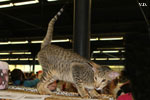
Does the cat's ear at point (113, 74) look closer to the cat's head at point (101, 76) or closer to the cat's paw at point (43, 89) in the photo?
the cat's head at point (101, 76)

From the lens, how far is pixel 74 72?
113 centimetres

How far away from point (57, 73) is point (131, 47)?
2.79 feet

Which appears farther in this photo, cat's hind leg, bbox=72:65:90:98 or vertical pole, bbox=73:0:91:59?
vertical pole, bbox=73:0:91:59

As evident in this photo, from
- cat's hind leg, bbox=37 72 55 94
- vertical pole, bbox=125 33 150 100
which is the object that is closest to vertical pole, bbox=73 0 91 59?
cat's hind leg, bbox=37 72 55 94

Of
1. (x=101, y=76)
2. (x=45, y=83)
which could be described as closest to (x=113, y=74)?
(x=101, y=76)

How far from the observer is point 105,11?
4789 millimetres

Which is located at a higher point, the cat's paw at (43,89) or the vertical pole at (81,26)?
the vertical pole at (81,26)

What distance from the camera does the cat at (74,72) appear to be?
1.10 metres

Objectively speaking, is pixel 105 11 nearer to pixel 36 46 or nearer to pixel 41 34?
pixel 41 34

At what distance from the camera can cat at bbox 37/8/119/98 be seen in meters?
1.10

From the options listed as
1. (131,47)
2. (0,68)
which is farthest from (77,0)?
(131,47)

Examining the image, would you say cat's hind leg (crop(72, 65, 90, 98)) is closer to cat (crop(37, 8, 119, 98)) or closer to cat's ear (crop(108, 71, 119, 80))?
cat (crop(37, 8, 119, 98))

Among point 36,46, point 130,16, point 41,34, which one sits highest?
point 130,16

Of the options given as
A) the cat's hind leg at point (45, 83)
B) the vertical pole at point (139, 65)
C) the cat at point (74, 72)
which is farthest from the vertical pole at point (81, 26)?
the vertical pole at point (139, 65)
